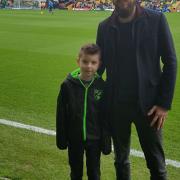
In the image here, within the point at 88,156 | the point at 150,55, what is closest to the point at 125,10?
the point at 150,55

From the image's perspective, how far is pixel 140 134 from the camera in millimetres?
3801

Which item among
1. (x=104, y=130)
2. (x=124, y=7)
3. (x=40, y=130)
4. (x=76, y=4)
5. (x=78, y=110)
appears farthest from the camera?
(x=76, y=4)

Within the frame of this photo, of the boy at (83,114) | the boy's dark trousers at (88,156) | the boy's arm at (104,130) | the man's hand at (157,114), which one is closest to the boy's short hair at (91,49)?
the boy at (83,114)

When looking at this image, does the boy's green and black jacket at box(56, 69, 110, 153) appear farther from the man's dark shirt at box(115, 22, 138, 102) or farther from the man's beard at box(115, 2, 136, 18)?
the man's beard at box(115, 2, 136, 18)

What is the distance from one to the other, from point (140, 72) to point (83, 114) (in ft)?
2.23

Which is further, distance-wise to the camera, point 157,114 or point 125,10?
point 157,114

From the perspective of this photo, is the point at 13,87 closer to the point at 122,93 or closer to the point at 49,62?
the point at 49,62

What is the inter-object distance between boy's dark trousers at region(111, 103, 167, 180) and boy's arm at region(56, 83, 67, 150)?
0.45 metres

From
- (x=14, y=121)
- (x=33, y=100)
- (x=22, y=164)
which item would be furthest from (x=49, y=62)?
Result: (x=22, y=164)

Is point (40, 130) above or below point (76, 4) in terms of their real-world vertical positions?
above

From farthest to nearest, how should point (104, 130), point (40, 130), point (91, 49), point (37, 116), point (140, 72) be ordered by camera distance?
1. point (37, 116)
2. point (40, 130)
3. point (104, 130)
4. point (91, 49)
5. point (140, 72)

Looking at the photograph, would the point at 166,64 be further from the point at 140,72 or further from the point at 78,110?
the point at 78,110

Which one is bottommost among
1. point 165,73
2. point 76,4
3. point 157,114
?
point 76,4

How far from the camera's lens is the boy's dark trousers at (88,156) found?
396cm
